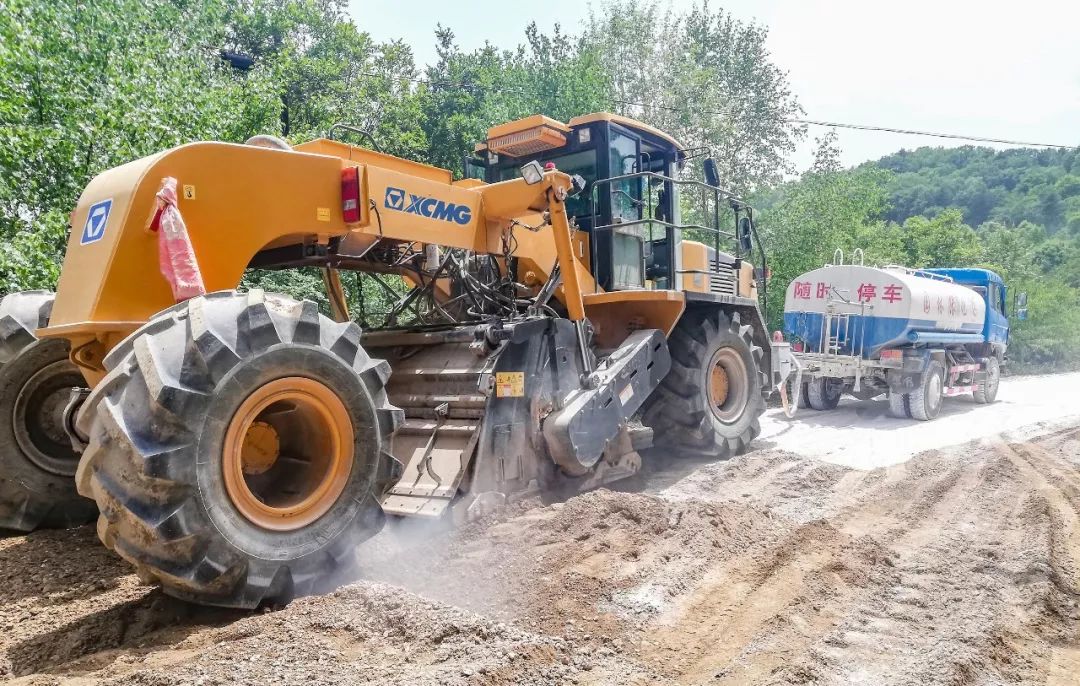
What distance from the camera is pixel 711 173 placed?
744 centimetres

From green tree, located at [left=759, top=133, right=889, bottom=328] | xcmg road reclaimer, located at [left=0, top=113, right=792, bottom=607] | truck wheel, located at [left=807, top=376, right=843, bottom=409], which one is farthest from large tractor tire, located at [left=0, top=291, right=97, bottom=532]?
green tree, located at [left=759, top=133, right=889, bottom=328]

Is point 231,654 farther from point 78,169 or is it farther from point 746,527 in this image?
point 78,169

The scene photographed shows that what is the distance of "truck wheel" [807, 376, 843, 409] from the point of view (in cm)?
1317

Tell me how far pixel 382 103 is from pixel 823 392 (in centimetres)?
1236

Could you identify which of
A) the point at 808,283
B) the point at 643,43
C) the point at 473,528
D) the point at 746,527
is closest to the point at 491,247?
the point at 473,528

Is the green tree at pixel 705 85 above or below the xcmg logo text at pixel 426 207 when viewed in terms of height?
above

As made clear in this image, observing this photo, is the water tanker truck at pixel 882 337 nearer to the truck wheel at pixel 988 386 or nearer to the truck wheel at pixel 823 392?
the truck wheel at pixel 823 392

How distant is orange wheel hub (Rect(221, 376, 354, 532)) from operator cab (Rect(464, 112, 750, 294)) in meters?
3.58

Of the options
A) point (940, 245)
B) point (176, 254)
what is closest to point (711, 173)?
point (176, 254)

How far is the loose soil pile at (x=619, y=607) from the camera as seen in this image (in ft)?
9.72

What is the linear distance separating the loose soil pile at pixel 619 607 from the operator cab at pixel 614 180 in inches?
107

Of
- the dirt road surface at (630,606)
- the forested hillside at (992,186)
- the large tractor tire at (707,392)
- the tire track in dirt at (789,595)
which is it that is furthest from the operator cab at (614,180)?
the forested hillside at (992,186)

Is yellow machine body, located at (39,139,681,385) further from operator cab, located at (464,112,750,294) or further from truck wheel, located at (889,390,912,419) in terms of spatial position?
truck wheel, located at (889,390,912,419)

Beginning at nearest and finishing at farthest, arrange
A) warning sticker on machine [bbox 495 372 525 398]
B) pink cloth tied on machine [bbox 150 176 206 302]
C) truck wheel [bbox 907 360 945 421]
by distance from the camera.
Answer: pink cloth tied on machine [bbox 150 176 206 302] → warning sticker on machine [bbox 495 372 525 398] → truck wheel [bbox 907 360 945 421]
